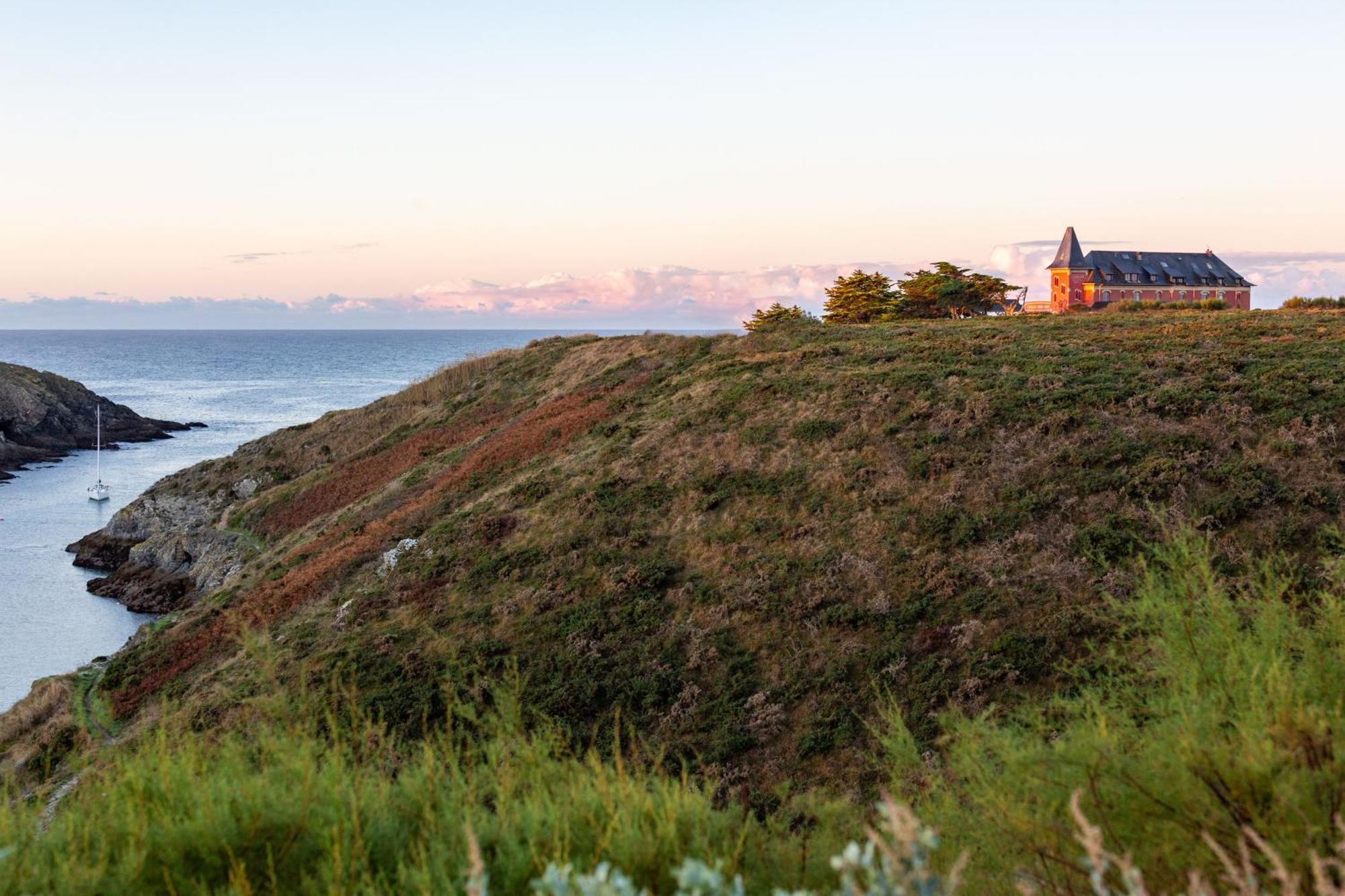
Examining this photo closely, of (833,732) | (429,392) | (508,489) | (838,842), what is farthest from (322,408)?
(838,842)

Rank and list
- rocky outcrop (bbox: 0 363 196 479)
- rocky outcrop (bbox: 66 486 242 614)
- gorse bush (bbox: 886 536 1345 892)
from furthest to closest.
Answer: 1. rocky outcrop (bbox: 0 363 196 479)
2. rocky outcrop (bbox: 66 486 242 614)
3. gorse bush (bbox: 886 536 1345 892)

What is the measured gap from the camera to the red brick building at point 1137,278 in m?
76.2

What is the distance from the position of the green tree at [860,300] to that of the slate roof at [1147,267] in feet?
101

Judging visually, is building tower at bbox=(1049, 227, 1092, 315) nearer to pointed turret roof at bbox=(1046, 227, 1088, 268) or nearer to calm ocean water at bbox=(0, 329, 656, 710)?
pointed turret roof at bbox=(1046, 227, 1088, 268)

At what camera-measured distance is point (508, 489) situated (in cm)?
2655

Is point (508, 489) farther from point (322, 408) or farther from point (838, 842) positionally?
point (322, 408)

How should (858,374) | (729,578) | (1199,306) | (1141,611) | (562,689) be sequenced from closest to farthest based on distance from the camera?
(1141,611), (562,689), (729,578), (858,374), (1199,306)

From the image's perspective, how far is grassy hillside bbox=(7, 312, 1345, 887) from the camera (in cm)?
1463

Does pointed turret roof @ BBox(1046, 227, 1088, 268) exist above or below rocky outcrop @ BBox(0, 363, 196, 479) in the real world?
above

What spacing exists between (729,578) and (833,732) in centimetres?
522

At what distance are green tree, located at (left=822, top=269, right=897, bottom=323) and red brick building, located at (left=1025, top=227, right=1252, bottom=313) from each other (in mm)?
28163

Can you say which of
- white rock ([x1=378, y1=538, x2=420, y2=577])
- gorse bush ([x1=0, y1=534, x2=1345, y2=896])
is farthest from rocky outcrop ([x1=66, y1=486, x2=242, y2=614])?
gorse bush ([x1=0, y1=534, x2=1345, y2=896])

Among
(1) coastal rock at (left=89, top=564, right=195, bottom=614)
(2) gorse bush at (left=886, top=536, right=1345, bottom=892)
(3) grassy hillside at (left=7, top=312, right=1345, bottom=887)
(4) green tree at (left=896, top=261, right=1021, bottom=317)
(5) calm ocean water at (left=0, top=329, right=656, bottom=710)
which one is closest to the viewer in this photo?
(2) gorse bush at (left=886, top=536, right=1345, bottom=892)

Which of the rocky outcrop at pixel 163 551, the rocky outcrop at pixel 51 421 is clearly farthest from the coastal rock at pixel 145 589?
the rocky outcrop at pixel 51 421
